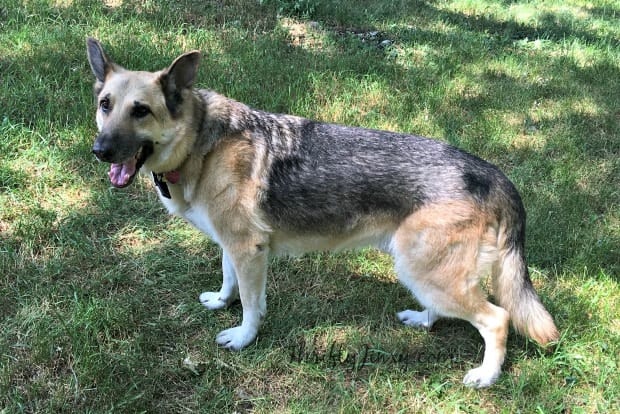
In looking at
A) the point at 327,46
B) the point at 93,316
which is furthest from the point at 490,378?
the point at 327,46

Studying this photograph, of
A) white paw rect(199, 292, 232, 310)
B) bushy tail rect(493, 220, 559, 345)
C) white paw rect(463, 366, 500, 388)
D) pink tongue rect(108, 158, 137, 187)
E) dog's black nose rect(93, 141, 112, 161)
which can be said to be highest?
dog's black nose rect(93, 141, 112, 161)

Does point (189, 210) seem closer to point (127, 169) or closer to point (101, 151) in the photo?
point (127, 169)

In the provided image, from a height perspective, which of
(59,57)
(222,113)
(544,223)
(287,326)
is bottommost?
(287,326)

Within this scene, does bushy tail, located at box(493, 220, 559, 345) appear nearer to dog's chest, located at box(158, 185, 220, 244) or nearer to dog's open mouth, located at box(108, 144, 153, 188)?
dog's chest, located at box(158, 185, 220, 244)

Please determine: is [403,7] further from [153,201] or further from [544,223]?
[153,201]

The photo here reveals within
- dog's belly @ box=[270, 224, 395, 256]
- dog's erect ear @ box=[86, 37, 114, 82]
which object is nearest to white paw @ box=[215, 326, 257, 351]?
dog's belly @ box=[270, 224, 395, 256]

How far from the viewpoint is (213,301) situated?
3787mm

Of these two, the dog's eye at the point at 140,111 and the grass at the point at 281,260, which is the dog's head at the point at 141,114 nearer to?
the dog's eye at the point at 140,111

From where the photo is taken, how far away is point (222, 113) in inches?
127

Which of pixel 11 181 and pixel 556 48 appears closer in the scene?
pixel 11 181

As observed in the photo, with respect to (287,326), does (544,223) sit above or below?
above

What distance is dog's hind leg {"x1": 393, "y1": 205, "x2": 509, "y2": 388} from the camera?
301cm

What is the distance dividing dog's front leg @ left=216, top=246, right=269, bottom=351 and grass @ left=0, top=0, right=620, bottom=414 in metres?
0.11

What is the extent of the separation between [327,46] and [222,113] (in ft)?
15.0
